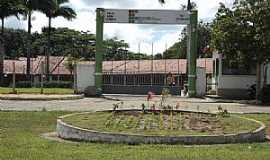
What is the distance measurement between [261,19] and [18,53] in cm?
8098

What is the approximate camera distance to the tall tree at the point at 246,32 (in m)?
31.5

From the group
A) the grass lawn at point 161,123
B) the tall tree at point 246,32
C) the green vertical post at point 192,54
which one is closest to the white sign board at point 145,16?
the green vertical post at point 192,54

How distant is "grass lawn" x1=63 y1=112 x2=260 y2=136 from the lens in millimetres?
13969

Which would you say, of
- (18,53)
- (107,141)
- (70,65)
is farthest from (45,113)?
(18,53)

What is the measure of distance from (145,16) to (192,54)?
12.9 ft

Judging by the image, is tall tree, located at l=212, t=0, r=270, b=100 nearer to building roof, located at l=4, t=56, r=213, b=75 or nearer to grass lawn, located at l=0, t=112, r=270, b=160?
building roof, located at l=4, t=56, r=213, b=75

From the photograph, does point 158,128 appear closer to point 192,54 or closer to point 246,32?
point 246,32

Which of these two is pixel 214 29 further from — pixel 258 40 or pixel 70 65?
pixel 70 65

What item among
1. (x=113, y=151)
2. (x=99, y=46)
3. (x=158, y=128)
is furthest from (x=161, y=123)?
(x=99, y=46)

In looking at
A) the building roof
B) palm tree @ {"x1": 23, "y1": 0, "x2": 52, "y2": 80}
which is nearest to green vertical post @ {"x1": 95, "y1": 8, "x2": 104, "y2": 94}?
the building roof

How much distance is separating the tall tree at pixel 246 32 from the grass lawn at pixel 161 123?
15.8 metres

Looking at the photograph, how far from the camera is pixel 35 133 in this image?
15875 millimetres

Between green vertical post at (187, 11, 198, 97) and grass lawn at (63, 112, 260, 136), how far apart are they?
20.3 metres

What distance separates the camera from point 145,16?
3703 centimetres
